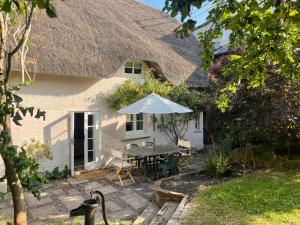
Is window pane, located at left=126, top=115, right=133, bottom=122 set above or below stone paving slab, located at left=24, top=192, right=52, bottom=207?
above

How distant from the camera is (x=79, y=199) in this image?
7578mm

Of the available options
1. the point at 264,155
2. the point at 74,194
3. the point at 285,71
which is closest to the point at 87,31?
the point at 74,194

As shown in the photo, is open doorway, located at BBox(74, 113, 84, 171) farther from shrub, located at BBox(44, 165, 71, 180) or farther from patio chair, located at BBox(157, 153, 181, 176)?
patio chair, located at BBox(157, 153, 181, 176)

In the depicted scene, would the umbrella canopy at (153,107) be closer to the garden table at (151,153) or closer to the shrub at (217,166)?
the garden table at (151,153)

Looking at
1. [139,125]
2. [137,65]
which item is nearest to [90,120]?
[139,125]

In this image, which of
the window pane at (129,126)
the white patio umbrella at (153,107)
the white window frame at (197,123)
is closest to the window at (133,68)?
the window pane at (129,126)

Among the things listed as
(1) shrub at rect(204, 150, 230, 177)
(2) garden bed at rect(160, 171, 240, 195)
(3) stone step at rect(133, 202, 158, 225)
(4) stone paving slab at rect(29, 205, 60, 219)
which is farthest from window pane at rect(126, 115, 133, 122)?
(4) stone paving slab at rect(29, 205, 60, 219)

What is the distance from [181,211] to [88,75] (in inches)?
218

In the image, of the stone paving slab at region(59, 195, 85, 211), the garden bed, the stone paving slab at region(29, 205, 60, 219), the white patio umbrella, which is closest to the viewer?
the stone paving slab at region(29, 205, 60, 219)

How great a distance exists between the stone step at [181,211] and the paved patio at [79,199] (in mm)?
1032

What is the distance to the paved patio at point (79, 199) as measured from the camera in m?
6.50

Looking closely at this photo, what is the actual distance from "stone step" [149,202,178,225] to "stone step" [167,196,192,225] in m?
0.18

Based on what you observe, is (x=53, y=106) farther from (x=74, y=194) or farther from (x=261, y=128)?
(x=261, y=128)

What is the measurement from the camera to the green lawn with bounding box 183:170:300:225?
→ 5.57 m
